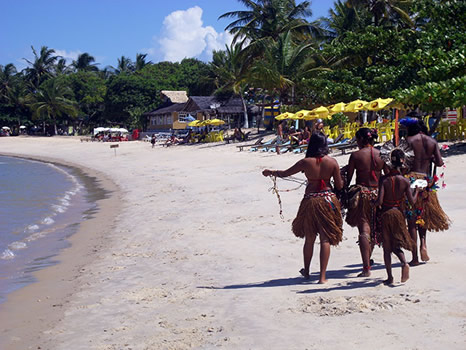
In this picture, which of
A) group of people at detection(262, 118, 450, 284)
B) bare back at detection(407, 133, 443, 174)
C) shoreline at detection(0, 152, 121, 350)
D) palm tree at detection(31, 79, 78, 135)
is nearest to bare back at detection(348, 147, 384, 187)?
group of people at detection(262, 118, 450, 284)

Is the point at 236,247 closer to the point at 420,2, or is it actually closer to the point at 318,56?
the point at 420,2

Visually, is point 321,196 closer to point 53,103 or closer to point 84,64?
point 53,103

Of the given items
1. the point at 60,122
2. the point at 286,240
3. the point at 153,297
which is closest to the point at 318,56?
the point at 286,240

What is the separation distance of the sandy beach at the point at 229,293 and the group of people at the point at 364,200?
1.31ft

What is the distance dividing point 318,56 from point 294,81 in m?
1.90

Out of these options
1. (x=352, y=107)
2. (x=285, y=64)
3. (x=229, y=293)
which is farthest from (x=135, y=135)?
(x=229, y=293)

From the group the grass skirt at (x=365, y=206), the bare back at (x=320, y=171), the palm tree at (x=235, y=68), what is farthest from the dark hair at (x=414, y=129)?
the palm tree at (x=235, y=68)

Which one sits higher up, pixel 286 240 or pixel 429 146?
pixel 429 146

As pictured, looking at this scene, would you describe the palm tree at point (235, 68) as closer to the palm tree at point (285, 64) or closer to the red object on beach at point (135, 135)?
the palm tree at point (285, 64)

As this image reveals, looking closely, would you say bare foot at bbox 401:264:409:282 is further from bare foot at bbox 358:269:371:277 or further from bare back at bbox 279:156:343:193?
bare back at bbox 279:156:343:193

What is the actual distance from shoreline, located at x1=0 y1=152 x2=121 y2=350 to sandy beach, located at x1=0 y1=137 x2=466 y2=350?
20mm

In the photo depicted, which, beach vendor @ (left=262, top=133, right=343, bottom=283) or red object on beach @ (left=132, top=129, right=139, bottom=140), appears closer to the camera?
beach vendor @ (left=262, top=133, right=343, bottom=283)

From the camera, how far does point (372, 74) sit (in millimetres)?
26500

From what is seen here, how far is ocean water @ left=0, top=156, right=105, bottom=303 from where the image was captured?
349 inches
